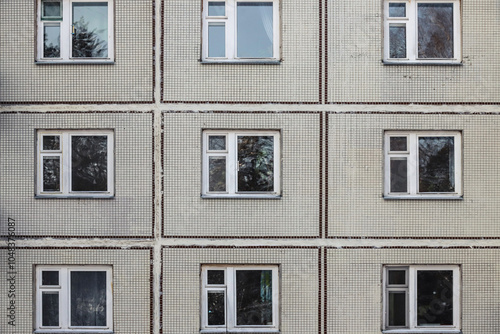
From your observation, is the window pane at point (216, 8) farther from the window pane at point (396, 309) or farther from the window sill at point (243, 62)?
the window pane at point (396, 309)

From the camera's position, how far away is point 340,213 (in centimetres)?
760

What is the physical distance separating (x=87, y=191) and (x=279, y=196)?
329 cm

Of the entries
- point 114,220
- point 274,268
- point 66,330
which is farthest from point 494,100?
point 66,330

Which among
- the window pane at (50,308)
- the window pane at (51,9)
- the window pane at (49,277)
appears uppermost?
the window pane at (51,9)

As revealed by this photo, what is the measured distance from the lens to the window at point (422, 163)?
A: 7699mm

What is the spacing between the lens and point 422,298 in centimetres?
771

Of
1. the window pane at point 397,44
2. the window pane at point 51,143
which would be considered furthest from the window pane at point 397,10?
the window pane at point 51,143

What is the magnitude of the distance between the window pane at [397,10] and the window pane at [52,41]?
5.76m

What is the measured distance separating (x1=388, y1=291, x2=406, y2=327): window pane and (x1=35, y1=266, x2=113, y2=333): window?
15.8 feet

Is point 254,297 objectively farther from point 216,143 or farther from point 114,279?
point 216,143

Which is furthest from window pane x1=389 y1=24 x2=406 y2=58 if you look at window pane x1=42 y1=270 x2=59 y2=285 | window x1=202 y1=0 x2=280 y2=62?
window pane x1=42 y1=270 x2=59 y2=285

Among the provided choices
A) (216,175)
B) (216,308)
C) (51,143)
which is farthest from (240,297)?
(51,143)

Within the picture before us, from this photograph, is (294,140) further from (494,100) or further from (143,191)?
(494,100)

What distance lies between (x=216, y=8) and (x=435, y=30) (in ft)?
12.4
